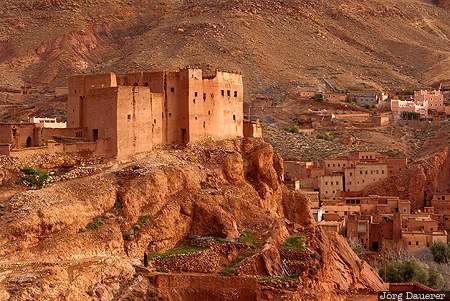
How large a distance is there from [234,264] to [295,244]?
12.4ft

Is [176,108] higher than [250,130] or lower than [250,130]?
higher

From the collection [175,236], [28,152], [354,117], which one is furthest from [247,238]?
[354,117]

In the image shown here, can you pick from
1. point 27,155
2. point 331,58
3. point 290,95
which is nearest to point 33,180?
point 27,155

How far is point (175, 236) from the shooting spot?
3516 cm

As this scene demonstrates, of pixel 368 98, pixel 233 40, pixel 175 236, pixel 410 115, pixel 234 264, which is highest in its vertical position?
pixel 233 40

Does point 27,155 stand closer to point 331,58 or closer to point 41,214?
point 41,214

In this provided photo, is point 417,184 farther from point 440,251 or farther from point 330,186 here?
point 440,251

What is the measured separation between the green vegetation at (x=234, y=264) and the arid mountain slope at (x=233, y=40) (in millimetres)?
49911

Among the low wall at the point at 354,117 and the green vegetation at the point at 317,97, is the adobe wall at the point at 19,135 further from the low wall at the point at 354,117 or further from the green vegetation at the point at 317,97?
the green vegetation at the point at 317,97

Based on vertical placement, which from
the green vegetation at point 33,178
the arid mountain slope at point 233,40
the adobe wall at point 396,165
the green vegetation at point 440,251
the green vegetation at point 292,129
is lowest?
the green vegetation at point 440,251

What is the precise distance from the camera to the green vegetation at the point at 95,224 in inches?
1268

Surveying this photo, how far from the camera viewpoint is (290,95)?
283 ft

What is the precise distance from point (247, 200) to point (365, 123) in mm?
41766

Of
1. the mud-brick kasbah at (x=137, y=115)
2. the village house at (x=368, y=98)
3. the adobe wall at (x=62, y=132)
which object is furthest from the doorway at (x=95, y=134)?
the village house at (x=368, y=98)
